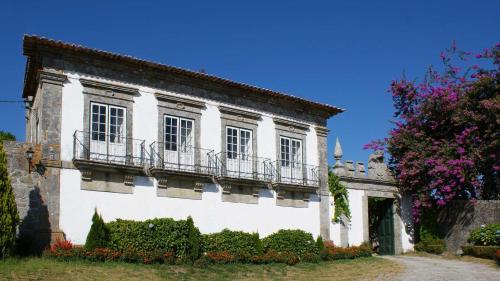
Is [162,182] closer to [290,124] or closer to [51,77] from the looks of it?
[51,77]

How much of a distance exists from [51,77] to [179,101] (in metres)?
3.95

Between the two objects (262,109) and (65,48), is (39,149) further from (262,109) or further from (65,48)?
(262,109)

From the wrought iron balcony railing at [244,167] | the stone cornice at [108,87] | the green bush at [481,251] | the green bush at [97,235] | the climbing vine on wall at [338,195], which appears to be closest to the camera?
the green bush at [97,235]

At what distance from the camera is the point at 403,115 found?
24672mm

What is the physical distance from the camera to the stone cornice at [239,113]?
789 inches

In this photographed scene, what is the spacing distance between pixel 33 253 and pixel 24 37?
544 cm

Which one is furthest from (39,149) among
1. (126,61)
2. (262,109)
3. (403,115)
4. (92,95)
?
(403,115)

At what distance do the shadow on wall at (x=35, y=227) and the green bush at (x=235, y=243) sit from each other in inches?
175

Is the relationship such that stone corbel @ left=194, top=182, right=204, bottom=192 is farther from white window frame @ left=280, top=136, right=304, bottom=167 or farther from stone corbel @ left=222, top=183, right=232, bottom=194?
white window frame @ left=280, top=136, right=304, bottom=167

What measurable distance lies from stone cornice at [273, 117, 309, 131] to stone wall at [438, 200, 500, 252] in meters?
6.72

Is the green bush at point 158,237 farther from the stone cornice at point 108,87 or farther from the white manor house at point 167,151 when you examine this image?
the stone cornice at point 108,87

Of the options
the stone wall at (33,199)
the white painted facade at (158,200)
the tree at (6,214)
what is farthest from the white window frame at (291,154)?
the tree at (6,214)

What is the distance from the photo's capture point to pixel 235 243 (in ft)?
59.8

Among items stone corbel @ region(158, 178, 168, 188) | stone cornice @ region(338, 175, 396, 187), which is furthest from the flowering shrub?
stone cornice @ region(338, 175, 396, 187)
